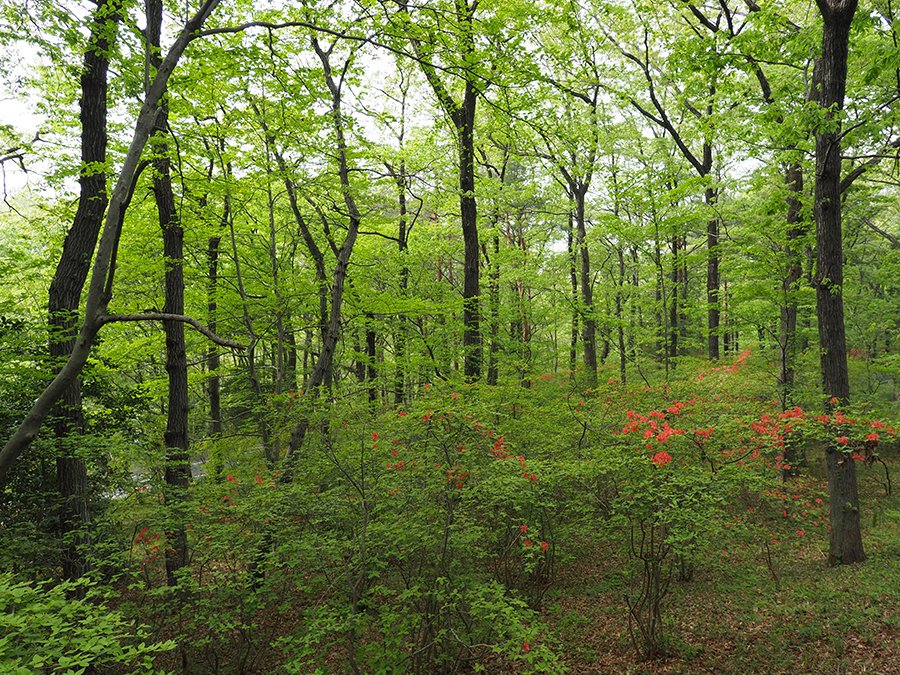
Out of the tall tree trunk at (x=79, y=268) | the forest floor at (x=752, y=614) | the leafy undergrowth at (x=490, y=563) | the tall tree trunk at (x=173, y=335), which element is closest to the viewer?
the leafy undergrowth at (x=490, y=563)

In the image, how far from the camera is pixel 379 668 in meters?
3.91

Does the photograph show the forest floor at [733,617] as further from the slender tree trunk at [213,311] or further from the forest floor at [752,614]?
the slender tree trunk at [213,311]

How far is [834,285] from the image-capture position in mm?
5801

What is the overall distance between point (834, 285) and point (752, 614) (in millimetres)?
4442

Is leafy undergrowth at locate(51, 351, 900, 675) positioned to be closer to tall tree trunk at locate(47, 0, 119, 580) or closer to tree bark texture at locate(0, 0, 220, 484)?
tall tree trunk at locate(47, 0, 119, 580)

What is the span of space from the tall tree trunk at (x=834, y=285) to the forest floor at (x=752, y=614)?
0.59m

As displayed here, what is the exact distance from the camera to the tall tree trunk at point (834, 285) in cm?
548

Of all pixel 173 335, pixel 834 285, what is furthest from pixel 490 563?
pixel 834 285

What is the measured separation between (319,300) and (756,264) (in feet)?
31.9

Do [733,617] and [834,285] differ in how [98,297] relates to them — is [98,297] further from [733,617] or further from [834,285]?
[834,285]

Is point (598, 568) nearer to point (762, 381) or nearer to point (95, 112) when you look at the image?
point (762, 381)

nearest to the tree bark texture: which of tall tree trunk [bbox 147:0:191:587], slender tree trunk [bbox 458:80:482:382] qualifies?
tall tree trunk [bbox 147:0:191:587]

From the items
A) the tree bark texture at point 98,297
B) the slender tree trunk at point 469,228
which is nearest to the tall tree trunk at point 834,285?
the slender tree trunk at point 469,228

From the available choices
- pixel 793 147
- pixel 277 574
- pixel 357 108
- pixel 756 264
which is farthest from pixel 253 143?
pixel 756 264
